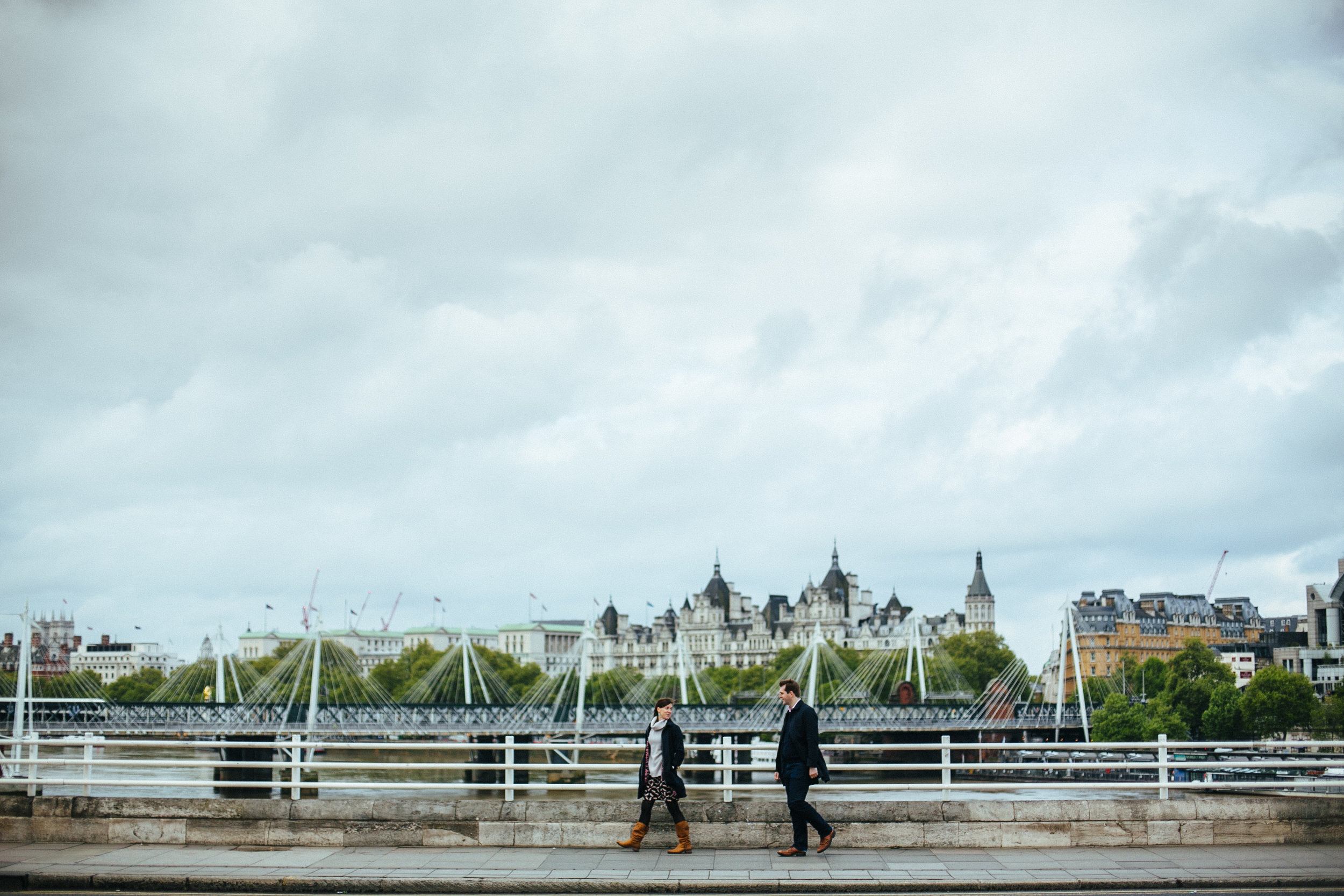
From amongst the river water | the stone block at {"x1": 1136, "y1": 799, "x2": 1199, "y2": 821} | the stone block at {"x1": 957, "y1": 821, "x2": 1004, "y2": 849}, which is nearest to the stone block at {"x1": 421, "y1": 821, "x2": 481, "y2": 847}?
the stone block at {"x1": 957, "y1": 821, "x2": 1004, "y2": 849}

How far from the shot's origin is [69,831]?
15938mm

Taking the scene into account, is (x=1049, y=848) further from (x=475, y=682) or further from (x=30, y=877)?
(x=475, y=682)

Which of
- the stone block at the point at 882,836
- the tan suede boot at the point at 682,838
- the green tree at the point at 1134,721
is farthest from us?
the green tree at the point at 1134,721

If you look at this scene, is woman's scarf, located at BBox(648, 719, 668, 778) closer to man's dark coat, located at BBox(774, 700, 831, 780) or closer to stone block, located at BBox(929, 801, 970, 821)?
man's dark coat, located at BBox(774, 700, 831, 780)

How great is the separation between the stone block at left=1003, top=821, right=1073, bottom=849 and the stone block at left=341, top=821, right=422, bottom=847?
7.16 metres

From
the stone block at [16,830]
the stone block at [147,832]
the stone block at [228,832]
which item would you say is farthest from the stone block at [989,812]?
the stone block at [16,830]

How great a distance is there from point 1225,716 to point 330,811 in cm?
10730

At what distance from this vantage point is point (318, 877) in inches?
519

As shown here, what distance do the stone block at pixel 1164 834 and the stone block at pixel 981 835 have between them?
1.82 m

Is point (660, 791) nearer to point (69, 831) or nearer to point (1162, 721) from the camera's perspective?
point (69, 831)

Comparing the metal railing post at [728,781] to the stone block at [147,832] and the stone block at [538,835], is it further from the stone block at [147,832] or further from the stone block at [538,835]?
the stone block at [147,832]

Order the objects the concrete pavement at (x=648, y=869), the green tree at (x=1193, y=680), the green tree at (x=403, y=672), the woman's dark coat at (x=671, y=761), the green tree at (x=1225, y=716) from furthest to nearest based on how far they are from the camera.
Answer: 1. the green tree at (x=403, y=672)
2. the green tree at (x=1193, y=680)
3. the green tree at (x=1225, y=716)
4. the woman's dark coat at (x=671, y=761)
5. the concrete pavement at (x=648, y=869)

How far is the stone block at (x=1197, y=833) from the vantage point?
1527 cm

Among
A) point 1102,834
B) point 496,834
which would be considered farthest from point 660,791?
point 1102,834
